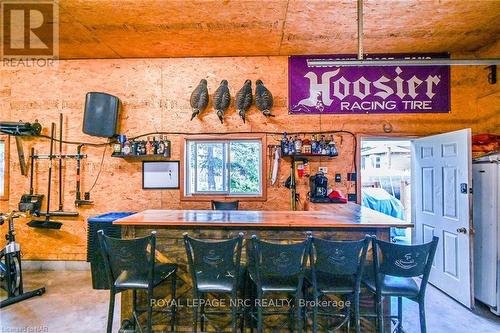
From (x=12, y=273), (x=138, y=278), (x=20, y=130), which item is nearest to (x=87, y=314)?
(x=12, y=273)

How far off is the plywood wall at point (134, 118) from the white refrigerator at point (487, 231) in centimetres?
127

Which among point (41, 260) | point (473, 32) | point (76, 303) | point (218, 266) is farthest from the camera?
point (41, 260)

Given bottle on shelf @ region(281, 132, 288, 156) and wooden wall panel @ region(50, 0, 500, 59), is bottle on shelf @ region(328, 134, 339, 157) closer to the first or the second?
bottle on shelf @ region(281, 132, 288, 156)

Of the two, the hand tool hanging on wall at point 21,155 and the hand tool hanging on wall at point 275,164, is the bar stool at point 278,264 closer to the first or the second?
the hand tool hanging on wall at point 275,164

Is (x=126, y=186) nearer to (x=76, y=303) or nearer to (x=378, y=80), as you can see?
(x=76, y=303)

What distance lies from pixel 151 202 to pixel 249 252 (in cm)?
257

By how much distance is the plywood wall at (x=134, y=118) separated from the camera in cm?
434

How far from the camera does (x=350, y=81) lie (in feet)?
14.2

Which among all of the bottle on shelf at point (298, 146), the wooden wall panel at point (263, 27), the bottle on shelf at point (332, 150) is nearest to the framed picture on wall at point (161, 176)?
the wooden wall panel at point (263, 27)

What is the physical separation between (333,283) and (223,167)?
2.78 meters

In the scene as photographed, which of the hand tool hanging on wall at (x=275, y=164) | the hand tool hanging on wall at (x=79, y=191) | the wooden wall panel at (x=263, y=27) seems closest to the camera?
the wooden wall panel at (x=263, y=27)

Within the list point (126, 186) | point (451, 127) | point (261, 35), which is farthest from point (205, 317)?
point (451, 127)

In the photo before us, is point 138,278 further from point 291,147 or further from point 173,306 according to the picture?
point 291,147

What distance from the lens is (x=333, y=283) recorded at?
82.7 inches
